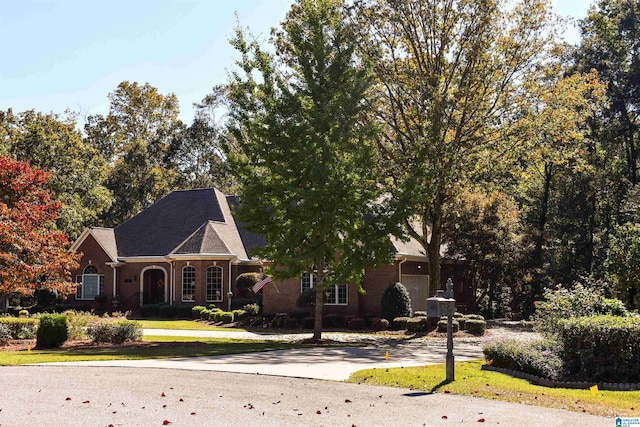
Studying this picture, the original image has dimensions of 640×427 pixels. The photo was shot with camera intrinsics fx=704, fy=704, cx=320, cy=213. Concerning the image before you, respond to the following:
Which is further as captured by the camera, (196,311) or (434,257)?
(196,311)

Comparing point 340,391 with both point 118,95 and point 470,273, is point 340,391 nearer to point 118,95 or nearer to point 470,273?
point 470,273

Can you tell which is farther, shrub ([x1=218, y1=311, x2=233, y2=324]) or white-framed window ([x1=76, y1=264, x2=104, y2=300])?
white-framed window ([x1=76, y1=264, x2=104, y2=300])

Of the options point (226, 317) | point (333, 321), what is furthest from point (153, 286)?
point (333, 321)

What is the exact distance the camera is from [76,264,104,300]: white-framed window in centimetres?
4325

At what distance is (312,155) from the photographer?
24000 millimetres

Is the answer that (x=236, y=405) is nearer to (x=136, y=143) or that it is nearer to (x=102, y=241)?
(x=102, y=241)

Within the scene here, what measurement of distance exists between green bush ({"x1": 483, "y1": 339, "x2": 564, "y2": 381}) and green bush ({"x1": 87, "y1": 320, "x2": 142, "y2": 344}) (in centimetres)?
1249

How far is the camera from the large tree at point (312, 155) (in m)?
24.4

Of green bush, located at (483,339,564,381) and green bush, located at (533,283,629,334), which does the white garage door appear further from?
green bush, located at (483,339,564,381)

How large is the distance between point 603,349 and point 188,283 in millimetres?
28981

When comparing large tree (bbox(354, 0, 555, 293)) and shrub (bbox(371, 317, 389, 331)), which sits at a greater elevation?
large tree (bbox(354, 0, 555, 293))

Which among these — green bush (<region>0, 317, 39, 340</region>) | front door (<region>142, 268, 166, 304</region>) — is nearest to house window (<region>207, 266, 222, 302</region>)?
front door (<region>142, 268, 166, 304</region>)

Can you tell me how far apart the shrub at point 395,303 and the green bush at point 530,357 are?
15601mm

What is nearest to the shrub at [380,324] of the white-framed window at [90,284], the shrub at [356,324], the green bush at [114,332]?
the shrub at [356,324]
